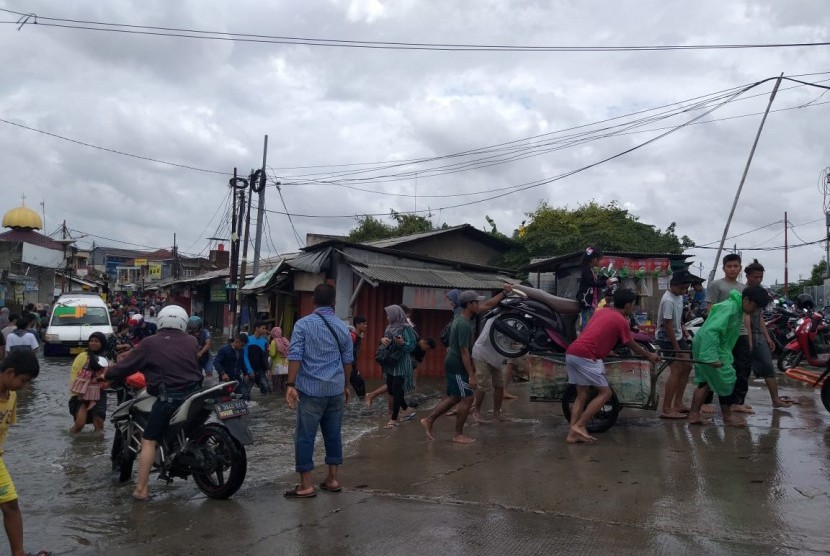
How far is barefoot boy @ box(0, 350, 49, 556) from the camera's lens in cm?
414

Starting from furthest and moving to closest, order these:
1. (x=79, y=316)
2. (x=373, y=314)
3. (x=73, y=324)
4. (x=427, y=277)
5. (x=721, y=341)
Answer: (x=79, y=316) → (x=73, y=324) → (x=427, y=277) → (x=373, y=314) → (x=721, y=341)

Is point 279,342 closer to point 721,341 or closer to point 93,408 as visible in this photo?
point 93,408

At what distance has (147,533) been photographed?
16.3 ft

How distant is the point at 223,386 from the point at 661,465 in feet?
12.6

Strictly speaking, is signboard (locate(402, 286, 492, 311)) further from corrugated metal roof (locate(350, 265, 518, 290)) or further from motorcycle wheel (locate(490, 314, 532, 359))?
motorcycle wheel (locate(490, 314, 532, 359))

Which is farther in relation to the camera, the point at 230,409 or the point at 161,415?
the point at 161,415

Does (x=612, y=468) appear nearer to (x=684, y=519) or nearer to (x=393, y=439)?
(x=684, y=519)

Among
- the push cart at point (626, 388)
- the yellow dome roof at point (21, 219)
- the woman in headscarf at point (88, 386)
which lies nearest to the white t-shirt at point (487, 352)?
the push cart at point (626, 388)

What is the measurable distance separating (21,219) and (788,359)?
1931 inches

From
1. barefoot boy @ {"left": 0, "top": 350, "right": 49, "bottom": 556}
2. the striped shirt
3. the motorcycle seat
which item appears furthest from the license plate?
the motorcycle seat

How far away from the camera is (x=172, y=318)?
20.3 ft

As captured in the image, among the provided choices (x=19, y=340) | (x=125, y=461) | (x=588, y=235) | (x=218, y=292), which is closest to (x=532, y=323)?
(x=125, y=461)

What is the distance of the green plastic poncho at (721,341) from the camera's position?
24.9ft

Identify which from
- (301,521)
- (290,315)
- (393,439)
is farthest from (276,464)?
(290,315)
